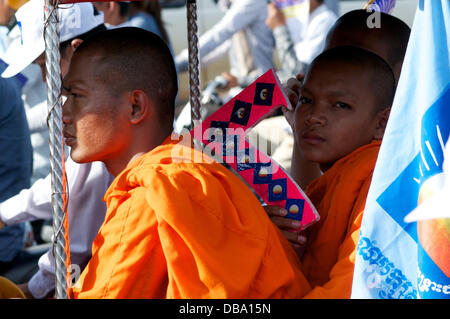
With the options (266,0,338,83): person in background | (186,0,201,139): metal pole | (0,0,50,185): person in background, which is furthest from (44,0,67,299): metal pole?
(266,0,338,83): person in background

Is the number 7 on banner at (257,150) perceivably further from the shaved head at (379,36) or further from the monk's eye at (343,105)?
the shaved head at (379,36)

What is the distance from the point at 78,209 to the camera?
9.02 ft

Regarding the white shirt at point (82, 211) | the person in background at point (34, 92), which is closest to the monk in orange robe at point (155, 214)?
the white shirt at point (82, 211)

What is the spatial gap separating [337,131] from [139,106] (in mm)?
664

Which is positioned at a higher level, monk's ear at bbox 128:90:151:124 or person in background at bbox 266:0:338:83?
monk's ear at bbox 128:90:151:124

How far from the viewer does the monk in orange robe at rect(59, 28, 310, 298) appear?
1.81 metres

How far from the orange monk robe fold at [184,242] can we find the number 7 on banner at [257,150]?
0.17 meters

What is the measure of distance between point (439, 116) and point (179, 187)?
0.68 m

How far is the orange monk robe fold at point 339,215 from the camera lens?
2.10m

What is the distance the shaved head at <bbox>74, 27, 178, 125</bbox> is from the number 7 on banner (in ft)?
0.68

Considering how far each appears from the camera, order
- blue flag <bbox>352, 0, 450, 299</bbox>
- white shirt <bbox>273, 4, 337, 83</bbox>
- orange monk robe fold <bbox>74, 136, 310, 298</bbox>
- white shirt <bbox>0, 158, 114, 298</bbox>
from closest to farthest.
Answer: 1. blue flag <bbox>352, 0, 450, 299</bbox>
2. orange monk robe fold <bbox>74, 136, 310, 298</bbox>
3. white shirt <bbox>0, 158, 114, 298</bbox>
4. white shirt <bbox>273, 4, 337, 83</bbox>

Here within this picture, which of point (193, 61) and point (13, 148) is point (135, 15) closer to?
point (13, 148)

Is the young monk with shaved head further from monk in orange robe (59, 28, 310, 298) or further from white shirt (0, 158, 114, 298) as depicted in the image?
white shirt (0, 158, 114, 298)

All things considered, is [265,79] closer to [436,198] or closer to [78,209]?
[436,198]
